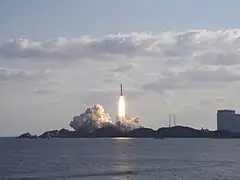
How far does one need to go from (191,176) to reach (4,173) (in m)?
35.9

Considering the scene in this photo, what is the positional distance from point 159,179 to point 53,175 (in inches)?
799

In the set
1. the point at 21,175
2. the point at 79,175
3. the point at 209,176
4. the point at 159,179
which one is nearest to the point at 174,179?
the point at 159,179

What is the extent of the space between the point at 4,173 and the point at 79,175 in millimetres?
16153

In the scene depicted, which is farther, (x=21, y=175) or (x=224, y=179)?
(x=21, y=175)

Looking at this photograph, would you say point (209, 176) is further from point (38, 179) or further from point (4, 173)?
point (4, 173)

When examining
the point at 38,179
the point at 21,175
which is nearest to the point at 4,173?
the point at 21,175

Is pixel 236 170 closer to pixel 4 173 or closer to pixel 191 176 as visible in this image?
pixel 191 176

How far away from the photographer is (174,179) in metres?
99.9

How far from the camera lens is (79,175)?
108 m

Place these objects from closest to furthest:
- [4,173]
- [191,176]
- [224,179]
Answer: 1. [224,179]
2. [191,176]
3. [4,173]

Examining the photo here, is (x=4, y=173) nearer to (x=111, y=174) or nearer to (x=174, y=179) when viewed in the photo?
(x=111, y=174)

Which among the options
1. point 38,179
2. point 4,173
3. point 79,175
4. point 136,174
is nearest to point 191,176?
point 136,174

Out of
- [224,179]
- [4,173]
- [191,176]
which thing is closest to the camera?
[224,179]

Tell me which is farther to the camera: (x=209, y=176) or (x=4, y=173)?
(x=4, y=173)
